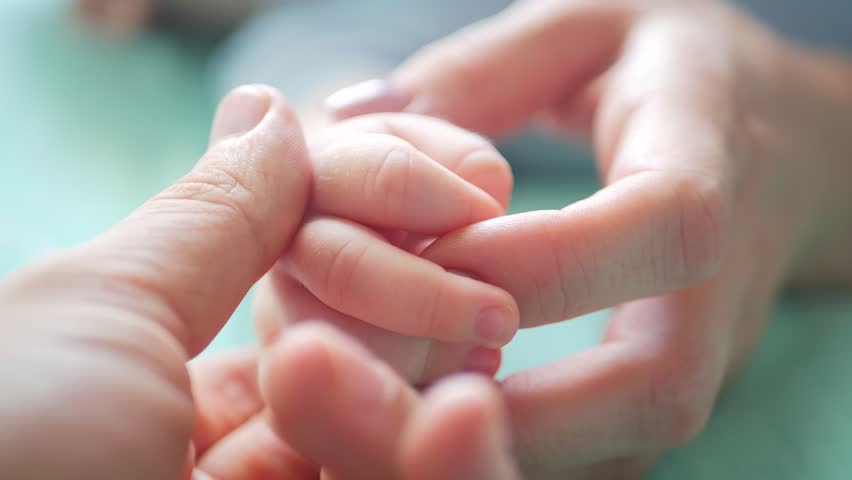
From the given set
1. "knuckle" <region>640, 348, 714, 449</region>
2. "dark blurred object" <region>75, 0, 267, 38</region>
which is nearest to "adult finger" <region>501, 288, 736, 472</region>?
"knuckle" <region>640, 348, 714, 449</region>

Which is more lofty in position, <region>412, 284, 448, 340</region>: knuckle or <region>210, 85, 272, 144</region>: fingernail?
<region>210, 85, 272, 144</region>: fingernail

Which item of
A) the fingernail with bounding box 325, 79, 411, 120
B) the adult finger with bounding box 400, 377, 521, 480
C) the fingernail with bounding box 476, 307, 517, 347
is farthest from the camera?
the fingernail with bounding box 325, 79, 411, 120

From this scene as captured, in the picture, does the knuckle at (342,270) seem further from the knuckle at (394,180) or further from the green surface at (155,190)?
the green surface at (155,190)

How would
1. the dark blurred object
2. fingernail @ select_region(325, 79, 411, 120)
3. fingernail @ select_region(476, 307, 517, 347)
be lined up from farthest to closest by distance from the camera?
1. the dark blurred object
2. fingernail @ select_region(325, 79, 411, 120)
3. fingernail @ select_region(476, 307, 517, 347)

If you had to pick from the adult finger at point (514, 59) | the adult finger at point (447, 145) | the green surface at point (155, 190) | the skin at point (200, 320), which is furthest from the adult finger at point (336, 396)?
the adult finger at point (514, 59)

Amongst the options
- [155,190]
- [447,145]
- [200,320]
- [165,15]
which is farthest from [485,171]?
[165,15]

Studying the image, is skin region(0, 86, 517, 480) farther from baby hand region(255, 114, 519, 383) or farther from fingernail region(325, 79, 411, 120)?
fingernail region(325, 79, 411, 120)

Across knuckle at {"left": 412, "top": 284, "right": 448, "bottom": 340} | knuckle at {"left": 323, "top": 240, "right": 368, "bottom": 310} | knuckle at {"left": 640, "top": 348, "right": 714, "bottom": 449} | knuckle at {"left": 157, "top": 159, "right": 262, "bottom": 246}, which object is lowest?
knuckle at {"left": 640, "top": 348, "right": 714, "bottom": 449}
